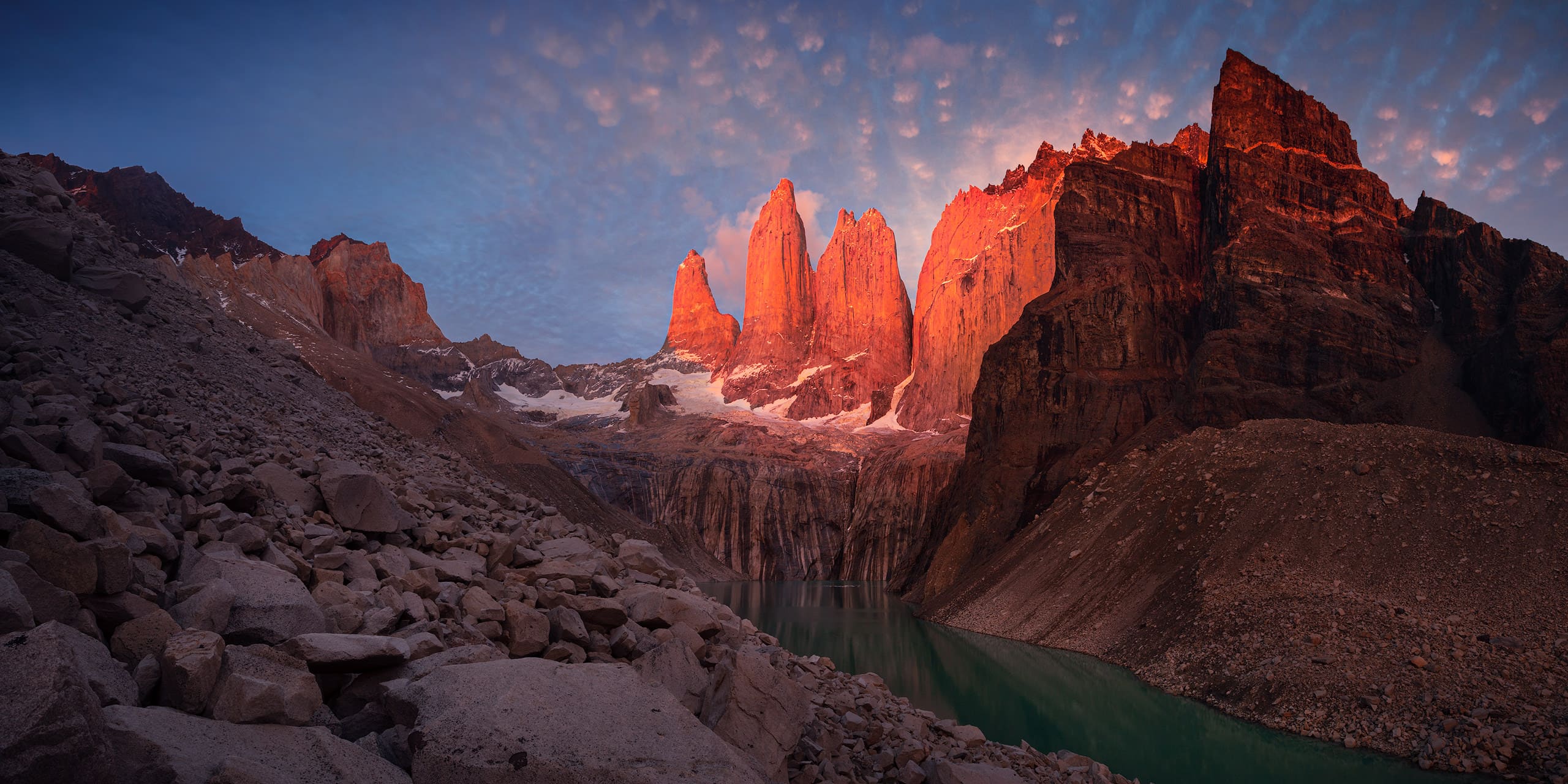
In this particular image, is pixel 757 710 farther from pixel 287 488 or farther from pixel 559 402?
pixel 559 402

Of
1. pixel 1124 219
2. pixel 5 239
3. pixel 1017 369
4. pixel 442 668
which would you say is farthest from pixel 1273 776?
pixel 1124 219

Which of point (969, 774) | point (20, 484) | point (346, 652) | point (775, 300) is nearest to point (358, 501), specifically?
point (20, 484)

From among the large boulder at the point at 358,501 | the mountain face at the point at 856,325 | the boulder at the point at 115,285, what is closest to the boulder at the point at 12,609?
the large boulder at the point at 358,501

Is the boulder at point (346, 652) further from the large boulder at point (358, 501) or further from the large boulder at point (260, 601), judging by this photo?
the large boulder at point (358, 501)

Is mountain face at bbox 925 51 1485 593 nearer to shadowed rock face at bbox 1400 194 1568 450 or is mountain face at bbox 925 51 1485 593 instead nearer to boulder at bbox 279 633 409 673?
shadowed rock face at bbox 1400 194 1568 450

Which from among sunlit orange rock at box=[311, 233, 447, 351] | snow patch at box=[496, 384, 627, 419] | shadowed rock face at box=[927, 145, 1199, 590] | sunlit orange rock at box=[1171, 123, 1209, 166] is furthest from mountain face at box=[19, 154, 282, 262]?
sunlit orange rock at box=[1171, 123, 1209, 166]
